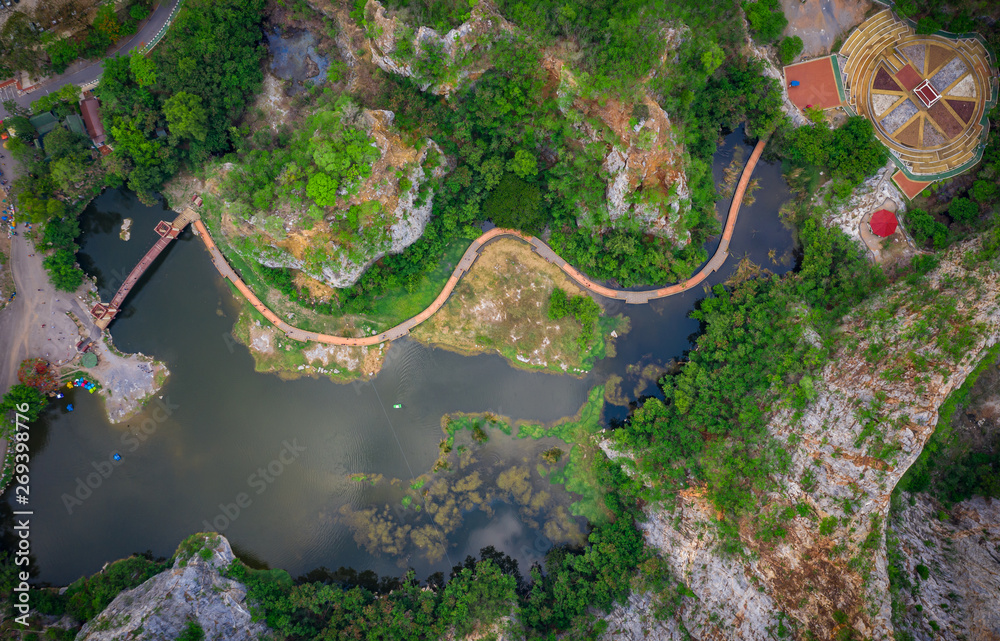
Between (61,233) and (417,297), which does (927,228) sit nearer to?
(417,297)

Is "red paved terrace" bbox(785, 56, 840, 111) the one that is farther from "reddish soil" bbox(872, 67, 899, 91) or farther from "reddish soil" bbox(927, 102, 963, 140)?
"reddish soil" bbox(927, 102, 963, 140)

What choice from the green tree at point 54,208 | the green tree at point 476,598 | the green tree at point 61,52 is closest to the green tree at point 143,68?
the green tree at point 61,52

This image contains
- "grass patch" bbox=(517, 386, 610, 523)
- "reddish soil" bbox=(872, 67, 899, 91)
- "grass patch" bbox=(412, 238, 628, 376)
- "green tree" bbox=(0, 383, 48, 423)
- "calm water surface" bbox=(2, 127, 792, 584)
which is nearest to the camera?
"green tree" bbox=(0, 383, 48, 423)

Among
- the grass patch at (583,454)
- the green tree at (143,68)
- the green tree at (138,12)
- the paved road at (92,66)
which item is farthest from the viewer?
the grass patch at (583,454)

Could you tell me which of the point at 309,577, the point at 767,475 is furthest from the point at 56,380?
the point at 767,475

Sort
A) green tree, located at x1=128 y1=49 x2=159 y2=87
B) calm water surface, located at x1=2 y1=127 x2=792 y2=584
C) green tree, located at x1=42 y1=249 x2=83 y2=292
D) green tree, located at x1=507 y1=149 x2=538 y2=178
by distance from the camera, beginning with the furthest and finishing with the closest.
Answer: calm water surface, located at x1=2 y1=127 x2=792 y2=584 < green tree, located at x1=42 y1=249 x2=83 y2=292 < green tree, located at x1=507 y1=149 x2=538 y2=178 < green tree, located at x1=128 y1=49 x2=159 y2=87

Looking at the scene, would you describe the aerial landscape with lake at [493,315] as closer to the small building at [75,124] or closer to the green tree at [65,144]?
the green tree at [65,144]

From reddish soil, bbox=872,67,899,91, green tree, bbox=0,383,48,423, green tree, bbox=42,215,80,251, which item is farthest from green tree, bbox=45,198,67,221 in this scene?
reddish soil, bbox=872,67,899,91
